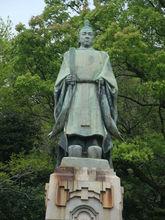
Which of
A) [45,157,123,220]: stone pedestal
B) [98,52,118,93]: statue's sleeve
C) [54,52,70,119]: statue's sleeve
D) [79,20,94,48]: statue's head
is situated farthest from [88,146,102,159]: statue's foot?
[79,20,94,48]: statue's head

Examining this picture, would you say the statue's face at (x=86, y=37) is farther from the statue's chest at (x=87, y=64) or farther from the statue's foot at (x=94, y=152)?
the statue's foot at (x=94, y=152)

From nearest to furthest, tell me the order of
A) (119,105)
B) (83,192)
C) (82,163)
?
(83,192)
(82,163)
(119,105)

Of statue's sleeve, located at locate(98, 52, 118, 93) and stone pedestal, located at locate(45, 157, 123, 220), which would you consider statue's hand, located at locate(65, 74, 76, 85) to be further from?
stone pedestal, located at locate(45, 157, 123, 220)

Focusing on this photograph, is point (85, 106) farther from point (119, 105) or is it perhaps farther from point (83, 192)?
point (119, 105)

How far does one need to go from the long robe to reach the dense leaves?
15.5 feet

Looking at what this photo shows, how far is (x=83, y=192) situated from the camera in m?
7.28

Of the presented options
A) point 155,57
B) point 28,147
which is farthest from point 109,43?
point 28,147

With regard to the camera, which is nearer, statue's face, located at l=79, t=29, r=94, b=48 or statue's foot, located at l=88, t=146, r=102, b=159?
statue's foot, located at l=88, t=146, r=102, b=159

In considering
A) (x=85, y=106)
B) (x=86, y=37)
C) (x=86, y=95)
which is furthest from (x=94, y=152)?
(x=86, y=37)

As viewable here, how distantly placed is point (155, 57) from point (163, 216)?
475cm

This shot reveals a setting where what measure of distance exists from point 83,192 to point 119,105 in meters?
8.71

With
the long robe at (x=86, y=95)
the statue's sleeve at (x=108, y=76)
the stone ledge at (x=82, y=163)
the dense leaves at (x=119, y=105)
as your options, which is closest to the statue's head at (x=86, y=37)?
the long robe at (x=86, y=95)

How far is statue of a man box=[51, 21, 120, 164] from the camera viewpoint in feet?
25.3

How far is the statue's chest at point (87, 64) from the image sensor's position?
810cm
